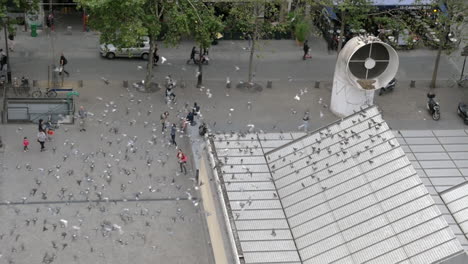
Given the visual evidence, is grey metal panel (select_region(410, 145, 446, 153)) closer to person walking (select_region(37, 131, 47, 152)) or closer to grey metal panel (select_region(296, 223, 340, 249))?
grey metal panel (select_region(296, 223, 340, 249))

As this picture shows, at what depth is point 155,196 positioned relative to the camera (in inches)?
1702

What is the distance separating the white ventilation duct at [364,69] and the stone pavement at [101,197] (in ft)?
33.3

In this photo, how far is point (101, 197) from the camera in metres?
42.6

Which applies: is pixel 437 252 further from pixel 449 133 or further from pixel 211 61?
pixel 211 61

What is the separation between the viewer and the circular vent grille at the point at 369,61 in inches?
1983

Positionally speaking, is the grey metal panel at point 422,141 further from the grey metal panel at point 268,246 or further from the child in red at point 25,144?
the child in red at point 25,144

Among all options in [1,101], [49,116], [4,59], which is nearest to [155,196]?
[49,116]

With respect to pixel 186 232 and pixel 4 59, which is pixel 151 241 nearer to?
pixel 186 232

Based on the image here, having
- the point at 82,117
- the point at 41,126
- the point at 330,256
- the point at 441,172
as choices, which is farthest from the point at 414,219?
the point at 82,117

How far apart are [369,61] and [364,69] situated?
602 mm

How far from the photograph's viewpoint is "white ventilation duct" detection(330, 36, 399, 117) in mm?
50062

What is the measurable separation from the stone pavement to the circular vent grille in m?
10.9

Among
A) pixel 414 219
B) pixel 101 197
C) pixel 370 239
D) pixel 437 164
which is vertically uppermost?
pixel 101 197

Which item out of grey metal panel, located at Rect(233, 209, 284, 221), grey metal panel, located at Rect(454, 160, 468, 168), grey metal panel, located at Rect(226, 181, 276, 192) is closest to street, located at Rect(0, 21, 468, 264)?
grey metal panel, located at Rect(226, 181, 276, 192)
